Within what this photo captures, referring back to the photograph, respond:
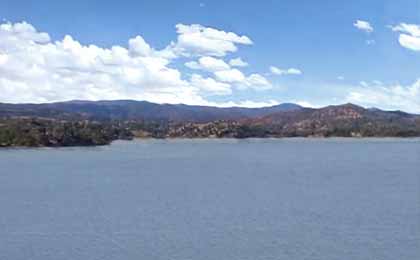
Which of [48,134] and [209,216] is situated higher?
[48,134]

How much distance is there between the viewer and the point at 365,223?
3791 centimetres

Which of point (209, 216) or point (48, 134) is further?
point (48, 134)

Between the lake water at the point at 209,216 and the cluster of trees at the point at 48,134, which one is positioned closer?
the lake water at the point at 209,216

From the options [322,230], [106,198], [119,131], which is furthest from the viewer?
[119,131]

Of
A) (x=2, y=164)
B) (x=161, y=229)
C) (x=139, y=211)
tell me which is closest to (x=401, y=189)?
(x=139, y=211)

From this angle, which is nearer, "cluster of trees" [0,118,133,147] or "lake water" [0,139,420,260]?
"lake water" [0,139,420,260]

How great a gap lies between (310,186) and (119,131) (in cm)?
12769

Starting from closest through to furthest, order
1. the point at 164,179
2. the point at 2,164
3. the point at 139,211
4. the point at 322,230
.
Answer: the point at 322,230 → the point at 139,211 → the point at 164,179 → the point at 2,164

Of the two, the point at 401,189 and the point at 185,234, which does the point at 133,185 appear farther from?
the point at 185,234

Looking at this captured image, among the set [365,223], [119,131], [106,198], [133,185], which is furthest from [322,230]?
[119,131]

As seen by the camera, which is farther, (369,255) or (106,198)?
(106,198)

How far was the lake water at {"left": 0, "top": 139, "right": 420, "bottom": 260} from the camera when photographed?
102 feet

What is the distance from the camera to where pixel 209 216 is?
4072 cm

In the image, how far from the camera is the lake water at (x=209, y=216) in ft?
102
